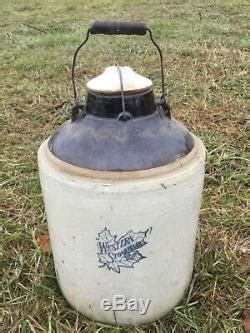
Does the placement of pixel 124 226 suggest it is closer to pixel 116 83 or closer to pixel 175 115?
pixel 116 83

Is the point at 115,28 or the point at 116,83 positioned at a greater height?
the point at 115,28

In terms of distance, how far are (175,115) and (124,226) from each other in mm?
2451

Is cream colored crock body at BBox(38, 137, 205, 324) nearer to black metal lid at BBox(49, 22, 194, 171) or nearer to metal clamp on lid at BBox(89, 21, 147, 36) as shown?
black metal lid at BBox(49, 22, 194, 171)

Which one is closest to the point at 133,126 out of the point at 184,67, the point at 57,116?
the point at 57,116

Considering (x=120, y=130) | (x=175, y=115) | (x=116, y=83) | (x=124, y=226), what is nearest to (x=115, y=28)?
(x=116, y=83)

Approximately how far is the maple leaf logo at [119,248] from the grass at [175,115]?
0.34m

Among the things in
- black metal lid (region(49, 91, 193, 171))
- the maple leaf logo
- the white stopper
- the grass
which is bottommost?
the grass

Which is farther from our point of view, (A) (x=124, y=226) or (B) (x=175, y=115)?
(B) (x=175, y=115)

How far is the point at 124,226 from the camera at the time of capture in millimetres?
1747

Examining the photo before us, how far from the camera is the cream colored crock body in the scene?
1705 millimetres

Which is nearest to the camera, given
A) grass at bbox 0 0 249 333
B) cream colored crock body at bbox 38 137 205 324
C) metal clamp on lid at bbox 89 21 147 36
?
cream colored crock body at bbox 38 137 205 324

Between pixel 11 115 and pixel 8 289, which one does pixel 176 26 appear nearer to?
pixel 11 115

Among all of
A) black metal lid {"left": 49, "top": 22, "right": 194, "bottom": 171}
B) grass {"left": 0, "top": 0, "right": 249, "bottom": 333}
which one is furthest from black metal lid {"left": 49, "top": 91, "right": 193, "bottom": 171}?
grass {"left": 0, "top": 0, "right": 249, "bottom": 333}

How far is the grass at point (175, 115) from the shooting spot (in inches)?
84.3
